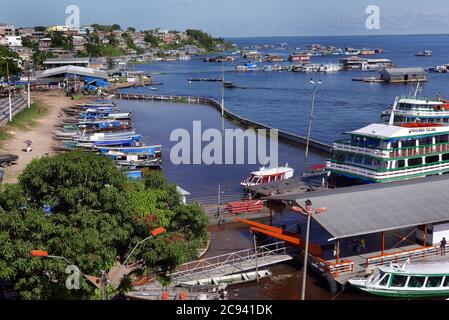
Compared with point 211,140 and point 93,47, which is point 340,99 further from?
point 93,47

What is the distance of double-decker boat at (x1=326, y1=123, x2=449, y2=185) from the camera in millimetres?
28328

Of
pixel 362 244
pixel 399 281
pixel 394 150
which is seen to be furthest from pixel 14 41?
pixel 399 281

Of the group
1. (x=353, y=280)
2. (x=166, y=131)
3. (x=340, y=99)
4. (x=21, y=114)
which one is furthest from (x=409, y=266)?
(x=340, y=99)

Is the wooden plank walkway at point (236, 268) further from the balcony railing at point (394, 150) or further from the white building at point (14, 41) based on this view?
the white building at point (14, 41)

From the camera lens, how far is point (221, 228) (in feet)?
86.8

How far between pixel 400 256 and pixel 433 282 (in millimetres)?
2253

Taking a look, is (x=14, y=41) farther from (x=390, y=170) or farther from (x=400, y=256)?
(x=400, y=256)

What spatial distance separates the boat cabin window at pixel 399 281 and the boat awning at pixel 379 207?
171cm

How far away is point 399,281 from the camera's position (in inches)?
723

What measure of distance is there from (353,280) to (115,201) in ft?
28.1

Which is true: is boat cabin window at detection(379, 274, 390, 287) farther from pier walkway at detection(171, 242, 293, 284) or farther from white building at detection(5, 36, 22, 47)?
white building at detection(5, 36, 22, 47)

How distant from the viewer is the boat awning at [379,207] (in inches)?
765

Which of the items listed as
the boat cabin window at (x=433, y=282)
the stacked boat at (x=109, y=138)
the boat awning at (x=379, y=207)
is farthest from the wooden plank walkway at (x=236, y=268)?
the stacked boat at (x=109, y=138)
